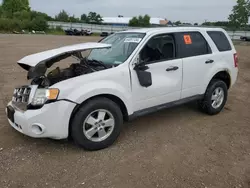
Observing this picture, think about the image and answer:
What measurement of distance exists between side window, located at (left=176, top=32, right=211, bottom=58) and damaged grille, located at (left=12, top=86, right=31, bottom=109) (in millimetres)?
2491

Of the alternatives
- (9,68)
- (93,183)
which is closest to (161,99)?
(93,183)

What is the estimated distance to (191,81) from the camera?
4457 millimetres

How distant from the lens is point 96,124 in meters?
3.44

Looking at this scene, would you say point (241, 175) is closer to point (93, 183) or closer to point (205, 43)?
point (93, 183)

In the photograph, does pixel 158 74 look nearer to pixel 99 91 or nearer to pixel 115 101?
pixel 115 101

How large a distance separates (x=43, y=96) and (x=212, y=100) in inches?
128

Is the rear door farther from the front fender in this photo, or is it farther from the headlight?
the headlight

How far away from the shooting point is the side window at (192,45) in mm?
4351

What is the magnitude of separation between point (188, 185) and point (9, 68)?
27.6ft

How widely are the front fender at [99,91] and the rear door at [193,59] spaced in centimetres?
122

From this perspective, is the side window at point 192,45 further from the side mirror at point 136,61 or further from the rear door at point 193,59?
the side mirror at point 136,61

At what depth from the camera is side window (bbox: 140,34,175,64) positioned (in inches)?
155

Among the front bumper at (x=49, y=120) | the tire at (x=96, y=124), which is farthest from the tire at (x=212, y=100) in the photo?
the front bumper at (x=49, y=120)

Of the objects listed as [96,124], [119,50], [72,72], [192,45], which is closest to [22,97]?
[72,72]
